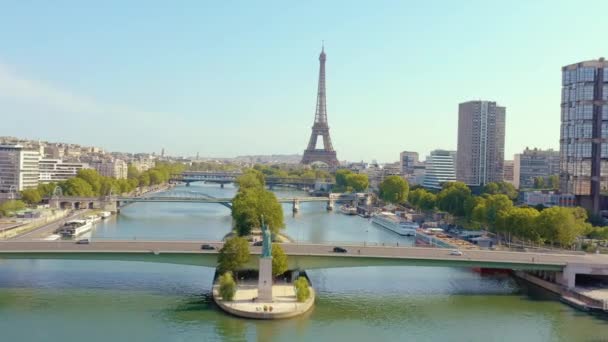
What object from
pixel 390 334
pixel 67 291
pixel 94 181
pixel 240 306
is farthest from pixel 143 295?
pixel 94 181

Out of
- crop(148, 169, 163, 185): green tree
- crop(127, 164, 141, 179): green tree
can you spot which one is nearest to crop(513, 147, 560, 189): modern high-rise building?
crop(148, 169, 163, 185): green tree

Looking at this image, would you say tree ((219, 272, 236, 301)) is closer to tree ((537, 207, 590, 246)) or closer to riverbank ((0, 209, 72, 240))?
riverbank ((0, 209, 72, 240))

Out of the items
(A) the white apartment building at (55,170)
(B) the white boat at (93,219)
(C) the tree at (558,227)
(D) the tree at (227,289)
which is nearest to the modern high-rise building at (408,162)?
(A) the white apartment building at (55,170)

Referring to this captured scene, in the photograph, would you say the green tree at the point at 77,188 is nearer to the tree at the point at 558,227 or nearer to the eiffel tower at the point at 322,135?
the tree at the point at 558,227

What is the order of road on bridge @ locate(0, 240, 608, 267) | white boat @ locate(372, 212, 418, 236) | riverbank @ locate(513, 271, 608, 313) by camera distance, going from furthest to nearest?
white boat @ locate(372, 212, 418, 236)
road on bridge @ locate(0, 240, 608, 267)
riverbank @ locate(513, 271, 608, 313)

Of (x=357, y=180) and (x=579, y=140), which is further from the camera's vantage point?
(x=357, y=180)

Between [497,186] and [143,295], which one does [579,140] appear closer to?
[497,186]
